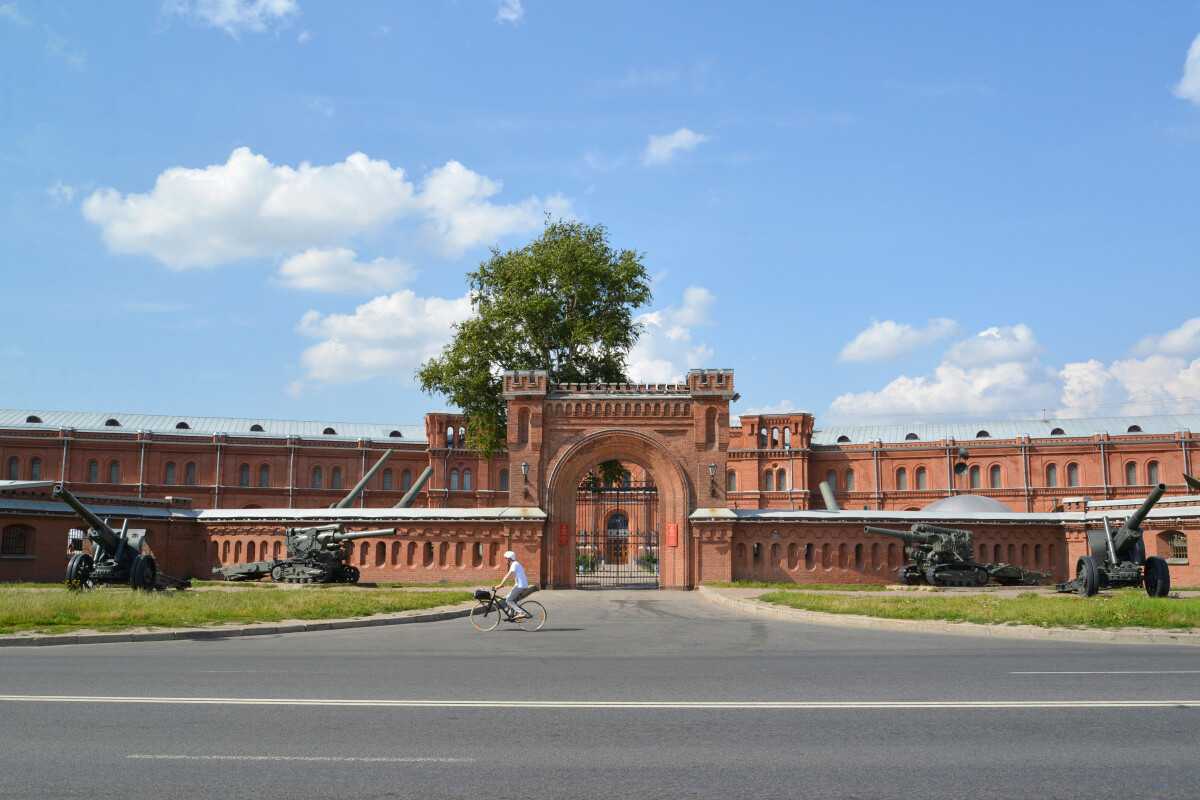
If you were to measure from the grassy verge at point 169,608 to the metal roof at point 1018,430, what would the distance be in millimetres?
51980

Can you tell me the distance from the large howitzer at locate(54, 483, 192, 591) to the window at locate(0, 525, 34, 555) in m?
10.2

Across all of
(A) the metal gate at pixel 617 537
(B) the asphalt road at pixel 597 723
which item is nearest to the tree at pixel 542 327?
(A) the metal gate at pixel 617 537

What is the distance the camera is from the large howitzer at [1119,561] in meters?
22.1

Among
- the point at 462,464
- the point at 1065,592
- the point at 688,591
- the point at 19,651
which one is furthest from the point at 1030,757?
the point at 462,464

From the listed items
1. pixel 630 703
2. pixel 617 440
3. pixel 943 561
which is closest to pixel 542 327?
pixel 617 440

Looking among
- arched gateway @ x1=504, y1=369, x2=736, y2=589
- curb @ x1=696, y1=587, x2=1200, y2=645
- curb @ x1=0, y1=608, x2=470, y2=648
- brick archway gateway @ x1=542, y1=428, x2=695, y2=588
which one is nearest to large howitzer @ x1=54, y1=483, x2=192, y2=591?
curb @ x1=0, y1=608, x2=470, y2=648

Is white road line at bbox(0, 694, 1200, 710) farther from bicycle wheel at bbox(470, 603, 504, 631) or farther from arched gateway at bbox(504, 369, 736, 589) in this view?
arched gateway at bbox(504, 369, 736, 589)

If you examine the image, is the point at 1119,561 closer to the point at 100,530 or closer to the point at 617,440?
the point at 617,440

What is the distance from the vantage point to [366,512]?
109ft

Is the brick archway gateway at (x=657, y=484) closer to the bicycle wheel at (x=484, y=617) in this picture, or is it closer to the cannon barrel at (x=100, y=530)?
the bicycle wheel at (x=484, y=617)

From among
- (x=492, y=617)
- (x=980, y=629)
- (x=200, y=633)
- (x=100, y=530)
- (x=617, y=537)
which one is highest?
(x=100, y=530)

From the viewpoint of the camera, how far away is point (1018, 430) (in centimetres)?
6519

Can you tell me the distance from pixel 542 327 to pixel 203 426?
37.1 m

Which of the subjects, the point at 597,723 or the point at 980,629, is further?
the point at 980,629
